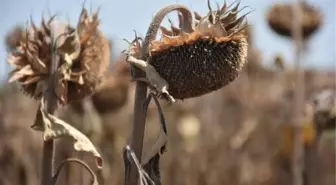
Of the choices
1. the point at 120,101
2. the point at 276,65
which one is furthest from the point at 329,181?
the point at 276,65

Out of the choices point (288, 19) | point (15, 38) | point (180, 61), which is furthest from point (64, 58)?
point (288, 19)

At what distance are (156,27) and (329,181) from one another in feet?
15.5

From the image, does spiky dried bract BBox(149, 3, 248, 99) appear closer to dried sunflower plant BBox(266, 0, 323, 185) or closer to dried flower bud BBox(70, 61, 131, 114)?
dried sunflower plant BBox(266, 0, 323, 185)

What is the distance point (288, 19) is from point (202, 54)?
3396mm

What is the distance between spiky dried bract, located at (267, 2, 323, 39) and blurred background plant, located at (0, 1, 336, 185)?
0.29 meters

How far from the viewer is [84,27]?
1969 mm

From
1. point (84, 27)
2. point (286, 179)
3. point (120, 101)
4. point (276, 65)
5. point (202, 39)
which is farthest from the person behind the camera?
point (286, 179)

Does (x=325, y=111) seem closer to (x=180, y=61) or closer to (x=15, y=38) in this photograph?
(x=15, y=38)

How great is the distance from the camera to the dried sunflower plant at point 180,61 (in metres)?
1.49

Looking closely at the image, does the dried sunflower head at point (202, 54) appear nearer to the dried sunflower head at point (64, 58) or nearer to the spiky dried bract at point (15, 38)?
the dried sunflower head at point (64, 58)

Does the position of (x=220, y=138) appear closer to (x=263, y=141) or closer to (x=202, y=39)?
(x=263, y=141)

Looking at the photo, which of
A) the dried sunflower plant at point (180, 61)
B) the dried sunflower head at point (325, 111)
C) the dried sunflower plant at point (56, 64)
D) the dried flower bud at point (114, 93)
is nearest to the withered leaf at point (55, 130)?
the dried sunflower plant at point (56, 64)

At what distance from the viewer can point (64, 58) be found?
1938 mm

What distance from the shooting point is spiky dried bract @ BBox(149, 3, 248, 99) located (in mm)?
1491
